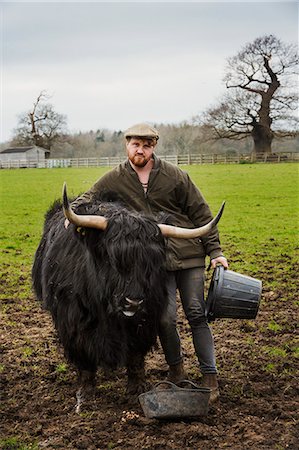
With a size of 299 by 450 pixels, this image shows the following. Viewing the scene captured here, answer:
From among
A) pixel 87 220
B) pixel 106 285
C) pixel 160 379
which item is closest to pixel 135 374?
pixel 160 379

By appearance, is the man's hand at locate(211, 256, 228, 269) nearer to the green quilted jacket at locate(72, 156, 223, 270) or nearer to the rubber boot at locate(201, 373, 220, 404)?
the green quilted jacket at locate(72, 156, 223, 270)

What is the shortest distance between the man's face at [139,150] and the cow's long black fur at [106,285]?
16.4 inches

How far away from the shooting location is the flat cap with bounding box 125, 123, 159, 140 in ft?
16.2

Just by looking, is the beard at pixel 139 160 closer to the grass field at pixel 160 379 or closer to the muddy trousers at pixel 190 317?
the muddy trousers at pixel 190 317

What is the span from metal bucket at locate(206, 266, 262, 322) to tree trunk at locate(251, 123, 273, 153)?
23247mm

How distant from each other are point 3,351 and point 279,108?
21366mm

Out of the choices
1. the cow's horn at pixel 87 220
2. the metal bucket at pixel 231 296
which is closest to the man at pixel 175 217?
the metal bucket at pixel 231 296

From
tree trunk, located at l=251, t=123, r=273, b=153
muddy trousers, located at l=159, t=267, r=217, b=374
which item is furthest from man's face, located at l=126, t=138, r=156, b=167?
tree trunk, located at l=251, t=123, r=273, b=153

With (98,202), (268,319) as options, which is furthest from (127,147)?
(268,319)

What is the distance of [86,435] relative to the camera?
4.40 meters

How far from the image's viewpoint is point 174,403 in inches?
181

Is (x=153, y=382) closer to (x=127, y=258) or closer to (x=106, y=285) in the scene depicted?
(x=106, y=285)

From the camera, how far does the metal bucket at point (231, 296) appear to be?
16.6ft

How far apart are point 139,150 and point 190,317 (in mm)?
1539
